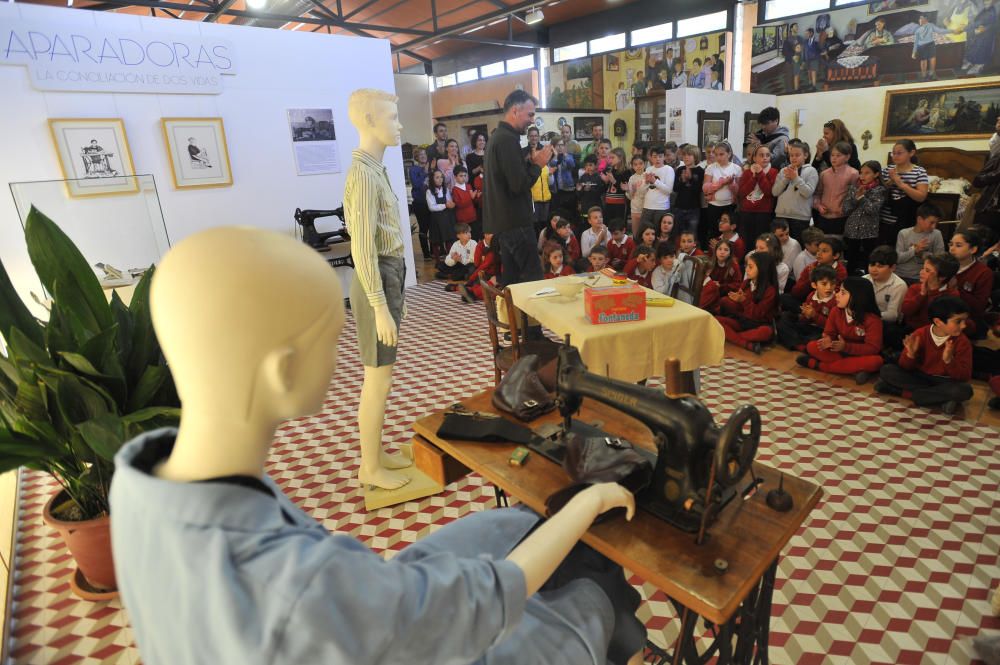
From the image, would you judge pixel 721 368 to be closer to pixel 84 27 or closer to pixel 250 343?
pixel 250 343

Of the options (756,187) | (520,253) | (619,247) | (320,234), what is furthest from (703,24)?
(520,253)

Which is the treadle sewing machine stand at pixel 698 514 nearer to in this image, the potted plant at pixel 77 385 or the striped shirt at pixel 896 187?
the potted plant at pixel 77 385

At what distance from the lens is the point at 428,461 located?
1.81 metres

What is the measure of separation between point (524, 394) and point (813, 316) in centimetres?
356

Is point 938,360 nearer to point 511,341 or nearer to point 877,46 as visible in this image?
point 511,341

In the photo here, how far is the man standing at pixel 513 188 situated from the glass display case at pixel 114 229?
2830 mm

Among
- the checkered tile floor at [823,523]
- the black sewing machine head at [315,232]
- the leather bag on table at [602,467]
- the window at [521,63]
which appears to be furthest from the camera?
the window at [521,63]

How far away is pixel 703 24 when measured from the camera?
11141 mm

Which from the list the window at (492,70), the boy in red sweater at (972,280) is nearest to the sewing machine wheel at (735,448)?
the boy in red sweater at (972,280)

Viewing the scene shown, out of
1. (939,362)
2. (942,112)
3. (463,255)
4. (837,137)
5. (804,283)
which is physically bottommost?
(939,362)

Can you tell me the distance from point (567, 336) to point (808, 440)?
156 cm

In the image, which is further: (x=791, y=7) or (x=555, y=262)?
(x=791, y=7)

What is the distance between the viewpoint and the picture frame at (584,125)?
38.7 ft

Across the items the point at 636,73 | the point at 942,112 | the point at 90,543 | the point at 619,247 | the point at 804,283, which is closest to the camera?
the point at 90,543
